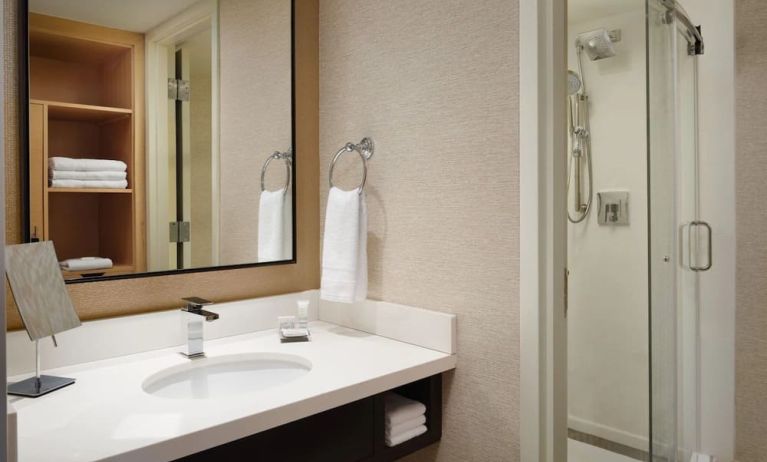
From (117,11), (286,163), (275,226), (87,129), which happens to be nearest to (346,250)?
(275,226)

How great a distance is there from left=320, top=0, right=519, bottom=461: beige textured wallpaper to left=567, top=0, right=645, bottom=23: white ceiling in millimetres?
823

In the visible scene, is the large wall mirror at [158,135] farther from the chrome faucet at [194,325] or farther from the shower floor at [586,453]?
the shower floor at [586,453]

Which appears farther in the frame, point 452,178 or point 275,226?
point 275,226

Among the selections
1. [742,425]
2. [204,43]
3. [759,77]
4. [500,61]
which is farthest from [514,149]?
[742,425]

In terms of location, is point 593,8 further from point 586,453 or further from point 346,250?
point 586,453

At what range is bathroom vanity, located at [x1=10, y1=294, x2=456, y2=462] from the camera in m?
0.89

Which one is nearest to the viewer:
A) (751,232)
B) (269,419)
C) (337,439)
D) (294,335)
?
(269,419)

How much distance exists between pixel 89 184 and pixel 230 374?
600 millimetres

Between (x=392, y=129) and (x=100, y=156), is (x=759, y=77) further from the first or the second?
(x=100, y=156)

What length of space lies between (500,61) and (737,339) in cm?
159

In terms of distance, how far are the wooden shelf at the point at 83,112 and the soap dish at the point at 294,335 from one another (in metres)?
0.73

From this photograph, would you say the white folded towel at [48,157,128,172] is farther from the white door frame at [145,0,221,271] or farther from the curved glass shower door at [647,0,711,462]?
the curved glass shower door at [647,0,711,462]

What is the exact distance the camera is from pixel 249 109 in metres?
1.58

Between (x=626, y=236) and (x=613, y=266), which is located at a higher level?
(x=626, y=236)
